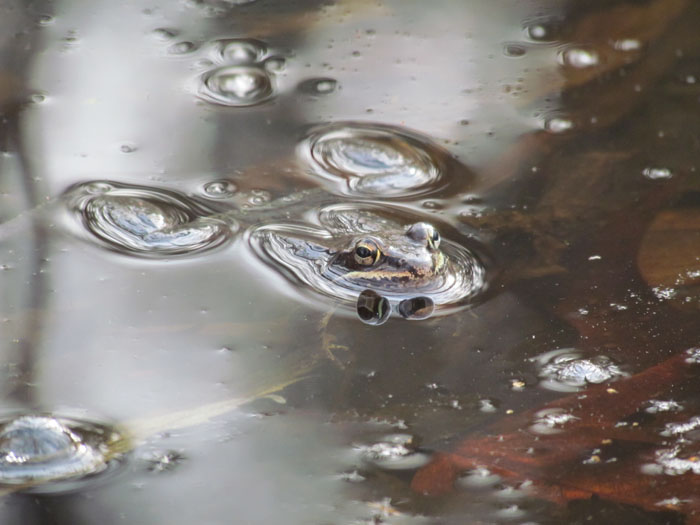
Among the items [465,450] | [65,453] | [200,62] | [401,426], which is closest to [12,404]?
[65,453]

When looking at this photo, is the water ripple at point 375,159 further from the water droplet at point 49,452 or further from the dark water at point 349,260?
the water droplet at point 49,452

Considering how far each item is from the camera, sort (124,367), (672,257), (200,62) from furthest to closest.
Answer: (200,62) → (672,257) → (124,367)

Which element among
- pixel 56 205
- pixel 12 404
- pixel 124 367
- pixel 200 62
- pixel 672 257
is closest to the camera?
pixel 12 404

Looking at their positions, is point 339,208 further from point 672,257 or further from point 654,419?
point 654,419

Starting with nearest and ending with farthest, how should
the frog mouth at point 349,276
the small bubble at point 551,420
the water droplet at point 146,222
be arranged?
the small bubble at point 551,420, the frog mouth at point 349,276, the water droplet at point 146,222

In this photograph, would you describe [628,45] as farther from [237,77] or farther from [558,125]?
[237,77]

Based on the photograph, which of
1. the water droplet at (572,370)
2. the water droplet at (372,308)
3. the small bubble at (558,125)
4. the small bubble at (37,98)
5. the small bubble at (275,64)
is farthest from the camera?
the small bubble at (275,64)

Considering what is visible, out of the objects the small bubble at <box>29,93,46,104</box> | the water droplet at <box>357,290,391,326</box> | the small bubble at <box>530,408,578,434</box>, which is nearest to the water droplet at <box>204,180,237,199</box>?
the water droplet at <box>357,290,391,326</box>

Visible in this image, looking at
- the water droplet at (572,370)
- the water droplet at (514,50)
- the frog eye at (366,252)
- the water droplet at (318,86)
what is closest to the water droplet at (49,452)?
the frog eye at (366,252)

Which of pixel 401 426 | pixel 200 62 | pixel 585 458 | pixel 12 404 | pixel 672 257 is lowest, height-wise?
pixel 585 458
